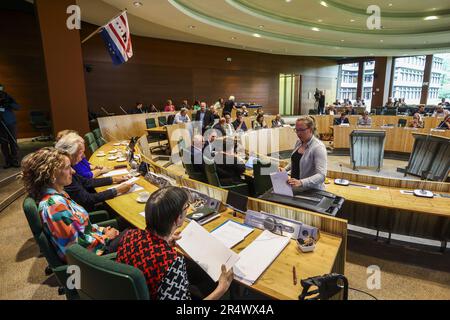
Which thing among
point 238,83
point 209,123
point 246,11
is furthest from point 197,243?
point 238,83

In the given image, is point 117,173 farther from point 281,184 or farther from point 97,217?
point 281,184

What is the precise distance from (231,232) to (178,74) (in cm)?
1118

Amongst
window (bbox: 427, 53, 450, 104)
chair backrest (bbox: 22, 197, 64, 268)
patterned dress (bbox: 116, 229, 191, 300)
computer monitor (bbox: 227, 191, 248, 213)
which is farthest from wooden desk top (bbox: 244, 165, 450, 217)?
window (bbox: 427, 53, 450, 104)

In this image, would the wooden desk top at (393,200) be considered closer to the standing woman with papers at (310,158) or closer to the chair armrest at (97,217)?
the standing woman with papers at (310,158)

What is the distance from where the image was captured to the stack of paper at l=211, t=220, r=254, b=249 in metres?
1.78

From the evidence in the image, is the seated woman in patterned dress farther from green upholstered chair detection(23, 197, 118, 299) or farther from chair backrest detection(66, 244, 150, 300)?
chair backrest detection(66, 244, 150, 300)

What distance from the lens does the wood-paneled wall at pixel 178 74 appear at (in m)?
9.74

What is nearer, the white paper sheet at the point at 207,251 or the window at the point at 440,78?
the white paper sheet at the point at 207,251

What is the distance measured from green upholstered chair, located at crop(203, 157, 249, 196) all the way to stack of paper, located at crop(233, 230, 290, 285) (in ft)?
5.85

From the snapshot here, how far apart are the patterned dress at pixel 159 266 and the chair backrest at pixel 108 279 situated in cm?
13

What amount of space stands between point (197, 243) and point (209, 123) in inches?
258

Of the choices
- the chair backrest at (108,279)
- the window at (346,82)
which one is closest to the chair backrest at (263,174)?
the chair backrest at (108,279)

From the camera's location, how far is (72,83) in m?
5.05
